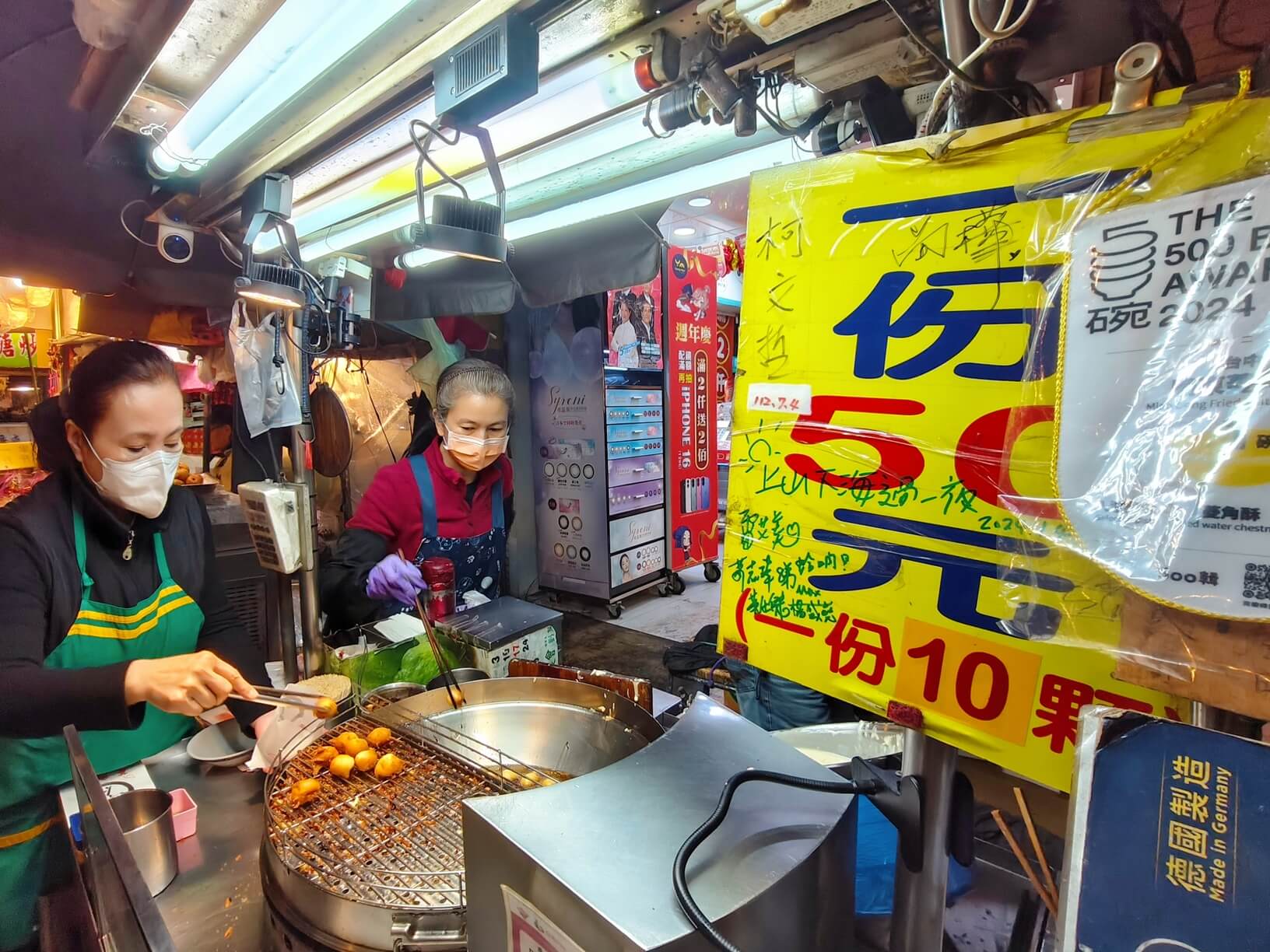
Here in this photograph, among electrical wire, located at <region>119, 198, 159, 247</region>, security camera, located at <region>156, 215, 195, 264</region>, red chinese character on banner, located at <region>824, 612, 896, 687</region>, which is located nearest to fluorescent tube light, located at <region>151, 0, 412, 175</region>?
security camera, located at <region>156, 215, 195, 264</region>

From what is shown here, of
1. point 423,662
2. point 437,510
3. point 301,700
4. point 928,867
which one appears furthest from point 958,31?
point 437,510

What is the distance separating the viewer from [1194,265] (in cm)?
57

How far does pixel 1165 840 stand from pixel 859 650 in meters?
0.38

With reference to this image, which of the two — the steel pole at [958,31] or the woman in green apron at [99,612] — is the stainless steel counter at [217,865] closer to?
the woman in green apron at [99,612]

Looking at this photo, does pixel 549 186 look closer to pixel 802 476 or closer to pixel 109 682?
pixel 802 476

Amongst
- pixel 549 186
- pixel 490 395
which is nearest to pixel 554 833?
pixel 549 186

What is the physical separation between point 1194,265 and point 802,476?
0.50 metres

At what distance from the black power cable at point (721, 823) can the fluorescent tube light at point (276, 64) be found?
5.63 feet

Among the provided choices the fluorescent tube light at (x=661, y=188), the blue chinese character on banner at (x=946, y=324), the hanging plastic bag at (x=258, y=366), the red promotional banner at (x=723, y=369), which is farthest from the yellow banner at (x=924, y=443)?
the red promotional banner at (x=723, y=369)

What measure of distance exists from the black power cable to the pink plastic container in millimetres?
1348

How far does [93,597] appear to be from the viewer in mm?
1729

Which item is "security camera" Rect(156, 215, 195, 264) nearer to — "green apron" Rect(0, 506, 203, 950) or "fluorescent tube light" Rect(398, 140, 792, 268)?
"fluorescent tube light" Rect(398, 140, 792, 268)

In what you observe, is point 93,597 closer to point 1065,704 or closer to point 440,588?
point 440,588

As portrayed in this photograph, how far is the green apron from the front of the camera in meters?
1.61
